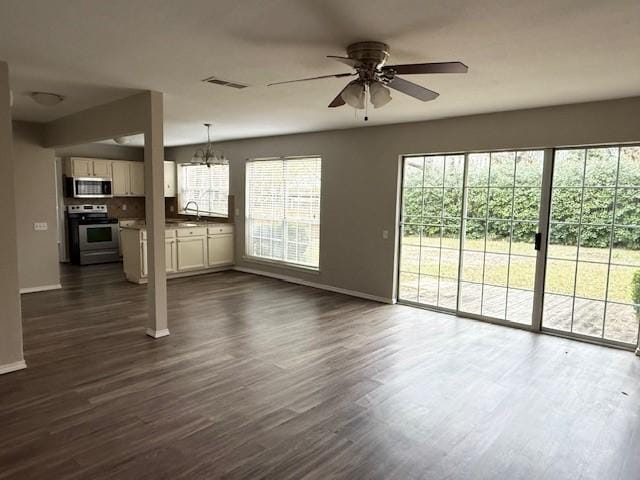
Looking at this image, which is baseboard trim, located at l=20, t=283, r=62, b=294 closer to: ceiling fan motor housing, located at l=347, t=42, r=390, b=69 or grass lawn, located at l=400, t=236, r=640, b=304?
grass lawn, located at l=400, t=236, r=640, b=304

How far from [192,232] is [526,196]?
5.57 m

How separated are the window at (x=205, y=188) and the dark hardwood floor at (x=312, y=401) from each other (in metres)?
3.94

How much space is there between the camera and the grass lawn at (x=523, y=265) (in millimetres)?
4316

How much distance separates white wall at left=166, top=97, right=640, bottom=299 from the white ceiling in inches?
11.6

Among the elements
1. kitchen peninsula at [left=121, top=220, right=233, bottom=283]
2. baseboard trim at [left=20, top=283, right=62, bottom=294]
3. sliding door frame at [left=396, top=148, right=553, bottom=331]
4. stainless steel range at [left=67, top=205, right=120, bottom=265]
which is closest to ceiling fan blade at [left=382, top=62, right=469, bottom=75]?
sliding door frame at [left=396, top=148, right=553, bottom=331]

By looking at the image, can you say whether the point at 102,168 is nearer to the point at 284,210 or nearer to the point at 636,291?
the point at 284,210

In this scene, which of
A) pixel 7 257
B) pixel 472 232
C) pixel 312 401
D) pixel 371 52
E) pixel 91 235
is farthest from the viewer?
pixel 91 235

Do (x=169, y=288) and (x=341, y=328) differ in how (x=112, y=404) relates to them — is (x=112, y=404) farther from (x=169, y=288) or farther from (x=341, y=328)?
(x=169, y=288)

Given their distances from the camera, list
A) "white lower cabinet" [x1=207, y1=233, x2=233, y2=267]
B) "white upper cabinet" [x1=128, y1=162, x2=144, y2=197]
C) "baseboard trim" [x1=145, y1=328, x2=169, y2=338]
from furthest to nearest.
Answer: "white upper cabinet" [x1=128, y1=162, x2=144, y2=197], "white lower cabinet" [x1=207, y1=233, x2=233, y2=267], "baseboard trim" [x1=145, y1=328, x2=169, y2=338]

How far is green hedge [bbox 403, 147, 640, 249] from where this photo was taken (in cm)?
423

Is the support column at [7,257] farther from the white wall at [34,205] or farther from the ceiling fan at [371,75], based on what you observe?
the white wall at [34,205]

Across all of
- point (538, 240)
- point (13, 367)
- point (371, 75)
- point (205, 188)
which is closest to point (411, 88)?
point (371, 75)

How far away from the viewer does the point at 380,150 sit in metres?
5.95

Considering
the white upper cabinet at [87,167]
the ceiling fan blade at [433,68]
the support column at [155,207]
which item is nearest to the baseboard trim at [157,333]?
the support column at [155,207]
